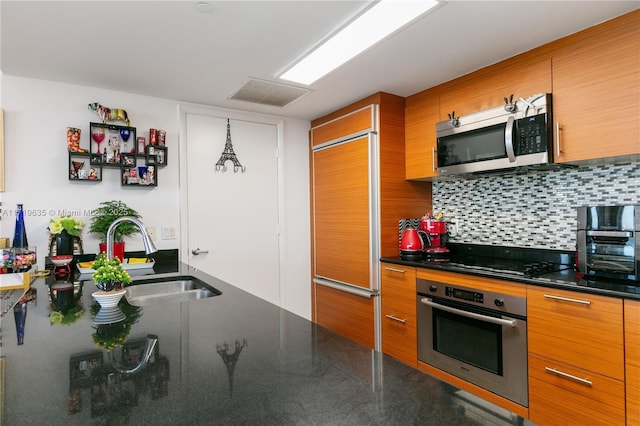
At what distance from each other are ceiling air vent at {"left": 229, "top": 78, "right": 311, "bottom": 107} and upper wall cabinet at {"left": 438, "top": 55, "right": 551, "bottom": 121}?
3.43 ft

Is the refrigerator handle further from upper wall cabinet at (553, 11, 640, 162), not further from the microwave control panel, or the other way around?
upper wall cabinet at (553, 11, 640, 162)

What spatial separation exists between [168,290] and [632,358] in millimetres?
2199

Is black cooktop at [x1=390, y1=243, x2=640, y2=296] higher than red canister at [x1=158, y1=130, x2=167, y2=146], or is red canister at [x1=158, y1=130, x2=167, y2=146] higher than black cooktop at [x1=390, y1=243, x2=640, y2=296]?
red canister at [x1=158, y1=130, x2=167, y2=146]

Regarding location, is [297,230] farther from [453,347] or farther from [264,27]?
[264,27]

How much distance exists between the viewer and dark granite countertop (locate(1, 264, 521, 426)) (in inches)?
23.8

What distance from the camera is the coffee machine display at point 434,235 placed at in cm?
272

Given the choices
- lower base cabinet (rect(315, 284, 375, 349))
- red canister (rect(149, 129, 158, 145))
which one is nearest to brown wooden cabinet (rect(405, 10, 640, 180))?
lower base cabinet (rect(315, 284, 375, 349))

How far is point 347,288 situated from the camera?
3.06m

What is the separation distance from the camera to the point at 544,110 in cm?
201

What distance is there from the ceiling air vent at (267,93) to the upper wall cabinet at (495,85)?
1.05 m

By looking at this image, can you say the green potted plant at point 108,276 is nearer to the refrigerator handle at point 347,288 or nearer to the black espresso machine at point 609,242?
the refrigerator handle at point 347,288

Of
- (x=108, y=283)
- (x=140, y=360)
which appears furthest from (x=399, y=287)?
(x=140, y=360)

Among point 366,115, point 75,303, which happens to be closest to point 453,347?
point 366,115

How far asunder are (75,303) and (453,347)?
2.04 meters
